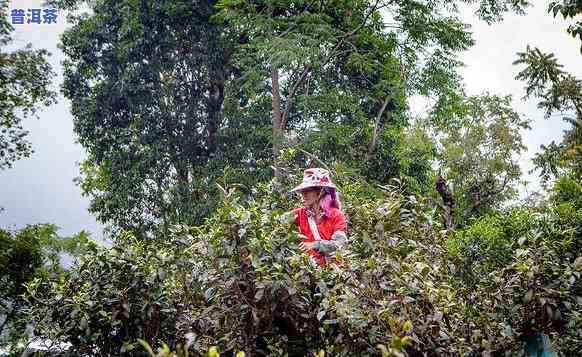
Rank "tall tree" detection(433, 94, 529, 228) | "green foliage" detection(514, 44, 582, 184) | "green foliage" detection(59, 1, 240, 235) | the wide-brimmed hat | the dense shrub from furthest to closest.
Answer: "tall tree" detection(433, 94, 529, 228), "green foliage" detection(59, 1, 240, 235), "green foliage" detection(514, 44, 582, 184), the wide-brimmed hat, the dense shrub

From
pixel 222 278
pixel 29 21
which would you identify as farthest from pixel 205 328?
pixel 29 21

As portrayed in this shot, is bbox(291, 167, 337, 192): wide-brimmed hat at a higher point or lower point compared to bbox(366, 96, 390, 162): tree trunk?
lower

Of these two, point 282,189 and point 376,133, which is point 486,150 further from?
point 282,189

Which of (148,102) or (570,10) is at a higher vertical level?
(148,102)

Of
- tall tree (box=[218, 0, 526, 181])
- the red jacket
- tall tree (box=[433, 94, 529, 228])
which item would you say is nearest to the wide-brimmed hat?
the red jacket

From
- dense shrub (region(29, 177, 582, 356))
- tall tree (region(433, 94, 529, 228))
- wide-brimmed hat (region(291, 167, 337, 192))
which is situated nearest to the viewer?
dense shrub (region(29, 177, 582, 356))

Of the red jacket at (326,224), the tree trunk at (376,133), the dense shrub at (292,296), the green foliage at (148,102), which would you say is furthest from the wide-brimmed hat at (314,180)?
the green foliage at (148,102)

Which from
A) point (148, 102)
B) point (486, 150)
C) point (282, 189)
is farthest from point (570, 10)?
point (486, 150)

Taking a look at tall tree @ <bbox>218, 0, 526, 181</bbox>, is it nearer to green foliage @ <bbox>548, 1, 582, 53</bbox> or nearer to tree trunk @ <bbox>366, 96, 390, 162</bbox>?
tree trunk @ <bbox>366, 96, 390, 162</bbox>

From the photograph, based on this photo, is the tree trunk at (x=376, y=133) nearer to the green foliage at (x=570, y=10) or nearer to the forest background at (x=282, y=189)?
the forest background at (x=282, y=189)

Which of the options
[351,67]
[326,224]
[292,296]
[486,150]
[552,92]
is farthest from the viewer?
[486,150]

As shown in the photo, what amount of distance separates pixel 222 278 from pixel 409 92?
1364cm

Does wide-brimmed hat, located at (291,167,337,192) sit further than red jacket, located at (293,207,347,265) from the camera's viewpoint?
Yes

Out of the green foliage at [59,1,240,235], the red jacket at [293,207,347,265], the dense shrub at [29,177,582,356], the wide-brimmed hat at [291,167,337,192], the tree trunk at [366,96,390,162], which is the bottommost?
the dense shrub at [29,177,582,356]
